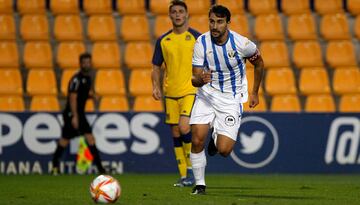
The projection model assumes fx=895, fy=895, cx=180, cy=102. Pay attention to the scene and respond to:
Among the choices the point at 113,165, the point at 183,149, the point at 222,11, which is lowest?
the point at 113,165

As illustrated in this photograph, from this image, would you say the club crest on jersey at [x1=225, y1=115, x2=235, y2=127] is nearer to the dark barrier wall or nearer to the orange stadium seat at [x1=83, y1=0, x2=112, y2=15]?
the dark barrier wall

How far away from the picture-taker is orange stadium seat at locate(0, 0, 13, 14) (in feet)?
59.3

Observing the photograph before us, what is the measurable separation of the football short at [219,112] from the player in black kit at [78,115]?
520cm

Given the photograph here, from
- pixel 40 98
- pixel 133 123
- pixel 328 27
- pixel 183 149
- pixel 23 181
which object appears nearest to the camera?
pixel 183 149

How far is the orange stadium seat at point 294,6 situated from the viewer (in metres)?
18.1

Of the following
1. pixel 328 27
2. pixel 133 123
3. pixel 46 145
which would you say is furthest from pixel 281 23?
pixel 46 145

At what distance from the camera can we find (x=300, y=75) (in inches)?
663

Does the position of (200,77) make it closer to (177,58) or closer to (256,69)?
(256,69)

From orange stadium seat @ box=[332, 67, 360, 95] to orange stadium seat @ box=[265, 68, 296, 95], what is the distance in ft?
2.75

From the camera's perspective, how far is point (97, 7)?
59.9 feet

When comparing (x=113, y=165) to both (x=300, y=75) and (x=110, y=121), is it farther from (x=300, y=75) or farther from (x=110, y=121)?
(x=300, y=75)

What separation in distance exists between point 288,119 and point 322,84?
1920 millimetres

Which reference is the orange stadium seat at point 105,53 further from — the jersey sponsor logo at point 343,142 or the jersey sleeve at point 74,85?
the jersey sponsor logo at point 343,142

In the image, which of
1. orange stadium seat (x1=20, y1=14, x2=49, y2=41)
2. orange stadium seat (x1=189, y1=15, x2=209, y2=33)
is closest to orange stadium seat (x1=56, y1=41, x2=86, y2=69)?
orange stadium seat (x1=20, y1=14, x2=49, y2=41)
